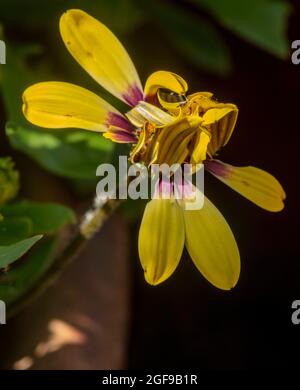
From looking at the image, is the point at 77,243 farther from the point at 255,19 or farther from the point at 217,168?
the point at 255,19

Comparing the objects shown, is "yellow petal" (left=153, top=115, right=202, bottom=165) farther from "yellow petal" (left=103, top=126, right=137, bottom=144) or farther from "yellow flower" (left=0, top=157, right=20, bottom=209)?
"yellow flower" (left=0, top=157, right=20, bottom=209)

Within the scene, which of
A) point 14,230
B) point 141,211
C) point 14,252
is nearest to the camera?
point 14,252

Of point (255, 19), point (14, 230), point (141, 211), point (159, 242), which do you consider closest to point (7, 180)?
point (14, 230)

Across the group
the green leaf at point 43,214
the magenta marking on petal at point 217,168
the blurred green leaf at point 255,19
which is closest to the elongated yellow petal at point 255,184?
the magenta marking on petal at point 217,168

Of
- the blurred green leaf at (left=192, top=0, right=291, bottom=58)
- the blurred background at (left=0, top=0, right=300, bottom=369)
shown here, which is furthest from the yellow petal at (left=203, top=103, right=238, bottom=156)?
the blurred green leaf at (left=192, top=0, right=291, bottom=58)

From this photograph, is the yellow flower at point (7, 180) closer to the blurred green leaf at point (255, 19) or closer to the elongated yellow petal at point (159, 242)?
the elongated yellow petal at point (159, 242)
